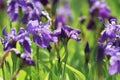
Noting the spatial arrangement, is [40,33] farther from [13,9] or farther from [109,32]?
[13,9]

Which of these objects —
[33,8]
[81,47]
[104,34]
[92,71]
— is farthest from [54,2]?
[104,34]

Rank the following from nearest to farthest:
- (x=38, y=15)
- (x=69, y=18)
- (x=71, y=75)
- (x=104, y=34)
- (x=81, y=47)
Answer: (x=104, y=34) < (x=71, y=75) < (x=38, y=15) < (x=81, y=47) < (x=69, y=18)

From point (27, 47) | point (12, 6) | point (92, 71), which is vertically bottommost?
point (92, 71)

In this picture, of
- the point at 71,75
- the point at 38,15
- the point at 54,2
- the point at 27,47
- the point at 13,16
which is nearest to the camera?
the point at 27,47

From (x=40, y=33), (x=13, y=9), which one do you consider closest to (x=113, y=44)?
(x=40, y=33)

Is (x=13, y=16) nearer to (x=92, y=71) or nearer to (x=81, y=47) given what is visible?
(x=92, y=71)

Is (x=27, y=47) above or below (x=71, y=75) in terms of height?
above

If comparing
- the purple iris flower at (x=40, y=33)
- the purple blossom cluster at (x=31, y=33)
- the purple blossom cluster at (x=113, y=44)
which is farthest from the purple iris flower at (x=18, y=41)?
the purple blossom cluster at (x=113, y=44)

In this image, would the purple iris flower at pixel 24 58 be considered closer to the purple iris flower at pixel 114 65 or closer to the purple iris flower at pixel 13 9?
the purple iris flower at pixel 114 65
